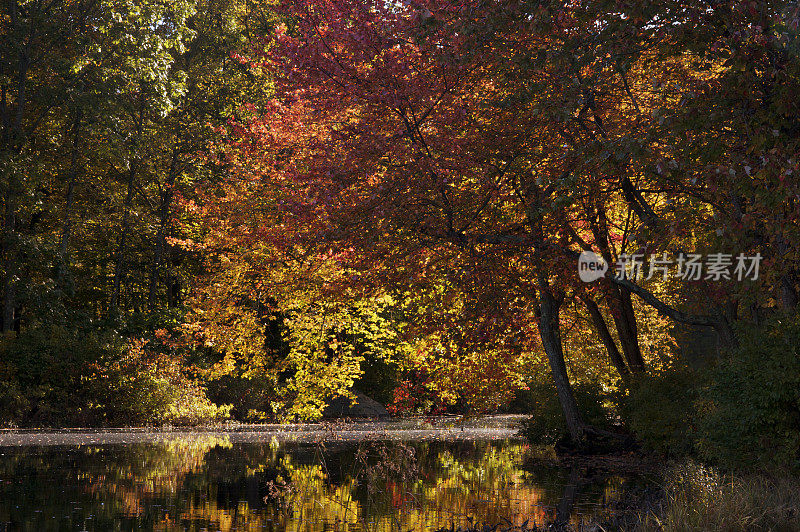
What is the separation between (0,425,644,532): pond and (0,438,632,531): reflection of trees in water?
0.06 feet

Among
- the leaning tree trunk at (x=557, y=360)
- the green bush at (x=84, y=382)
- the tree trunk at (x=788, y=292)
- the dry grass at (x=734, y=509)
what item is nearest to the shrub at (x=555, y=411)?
the leaning tree trunk at (x=557, y=360)

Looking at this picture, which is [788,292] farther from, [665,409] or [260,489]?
[260,489]

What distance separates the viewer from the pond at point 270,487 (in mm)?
9648

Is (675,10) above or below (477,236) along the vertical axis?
above

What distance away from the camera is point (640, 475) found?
1509 centimetres

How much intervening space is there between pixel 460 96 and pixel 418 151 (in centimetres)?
195

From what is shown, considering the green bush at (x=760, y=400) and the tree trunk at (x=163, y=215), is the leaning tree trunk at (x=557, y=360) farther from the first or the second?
the tree trunk at (x=163, y=215)

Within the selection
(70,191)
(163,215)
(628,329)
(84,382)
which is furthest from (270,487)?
(163,215)

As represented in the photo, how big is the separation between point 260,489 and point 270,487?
0.68m

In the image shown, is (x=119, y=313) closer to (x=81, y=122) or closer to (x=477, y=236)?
(x=81, y=122)

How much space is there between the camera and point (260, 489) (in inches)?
486

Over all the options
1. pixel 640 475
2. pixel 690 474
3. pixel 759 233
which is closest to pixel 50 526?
pixel 690 474

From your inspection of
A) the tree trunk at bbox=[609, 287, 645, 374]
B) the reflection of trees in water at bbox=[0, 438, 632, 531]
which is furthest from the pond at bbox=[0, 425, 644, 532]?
the tree trunk at bbox=[609, 287, 645, 374]

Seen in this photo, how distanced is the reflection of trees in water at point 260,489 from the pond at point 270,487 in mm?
17
